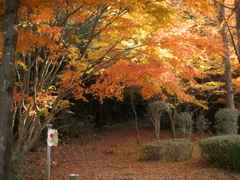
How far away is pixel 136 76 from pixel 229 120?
628 centimetres

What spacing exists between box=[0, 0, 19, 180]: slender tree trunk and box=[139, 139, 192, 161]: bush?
539 centimetres

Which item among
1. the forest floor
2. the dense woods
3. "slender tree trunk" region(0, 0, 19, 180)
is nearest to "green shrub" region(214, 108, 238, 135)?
the forest floor

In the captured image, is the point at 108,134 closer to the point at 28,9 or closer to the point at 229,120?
the point at 229,120

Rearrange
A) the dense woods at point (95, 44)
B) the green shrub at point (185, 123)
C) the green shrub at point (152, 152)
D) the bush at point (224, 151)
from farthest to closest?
the green shrub at point (185, 123), the green shrub at point (152, 152), the bush at point (224, 151), the dense woods at point (95, 44)

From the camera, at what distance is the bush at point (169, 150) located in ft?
28.6

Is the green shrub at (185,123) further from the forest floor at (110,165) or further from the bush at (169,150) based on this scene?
the bush at (169,150)

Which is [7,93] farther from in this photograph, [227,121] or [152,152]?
[227,121]

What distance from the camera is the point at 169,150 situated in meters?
8.88

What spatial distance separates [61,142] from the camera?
1380 cm

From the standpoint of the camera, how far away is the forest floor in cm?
692

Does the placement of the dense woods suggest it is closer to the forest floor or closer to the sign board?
the sign board

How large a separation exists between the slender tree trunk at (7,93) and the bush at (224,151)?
5.26m


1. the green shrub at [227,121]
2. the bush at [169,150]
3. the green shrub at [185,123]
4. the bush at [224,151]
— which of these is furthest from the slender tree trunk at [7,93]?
the green shrub at [227,121]

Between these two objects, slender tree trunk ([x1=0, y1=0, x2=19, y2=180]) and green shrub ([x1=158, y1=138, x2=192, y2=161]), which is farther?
green shrub ([x1=158, y1=138, x2=192, y2=161])
